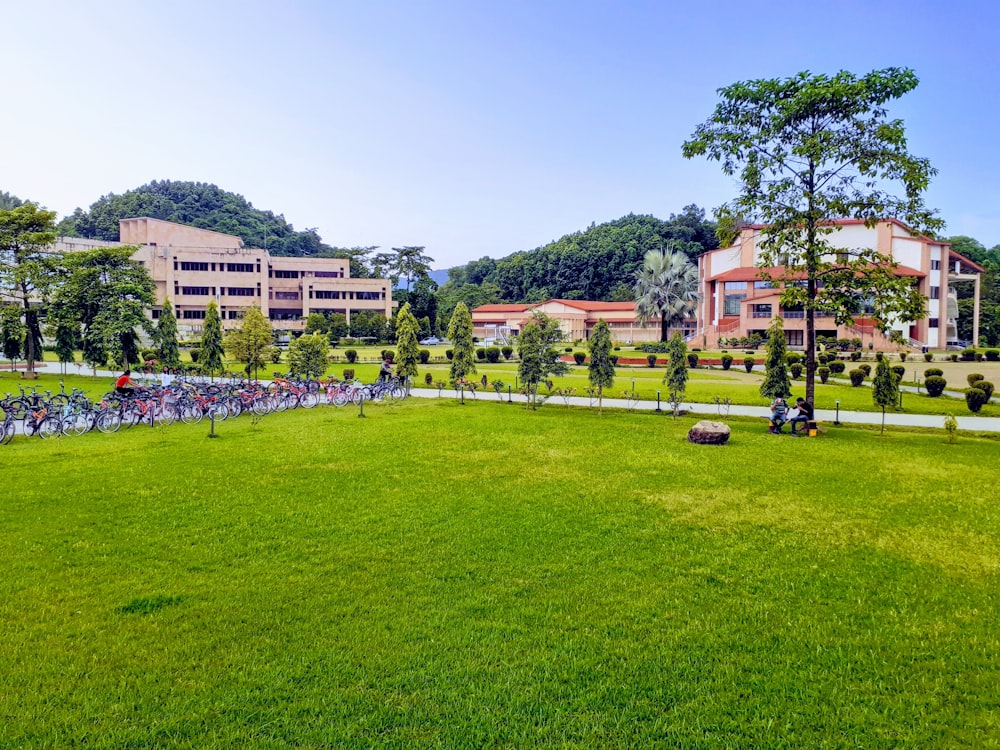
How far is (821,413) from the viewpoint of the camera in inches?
791

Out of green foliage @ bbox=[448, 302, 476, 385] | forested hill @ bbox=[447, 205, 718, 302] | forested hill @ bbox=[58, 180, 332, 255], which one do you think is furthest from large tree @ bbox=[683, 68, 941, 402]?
forested hill @ bbox=[58, 180, 332, 255]

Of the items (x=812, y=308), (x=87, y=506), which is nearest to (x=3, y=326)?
(x=87, y=506)

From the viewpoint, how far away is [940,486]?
10.5 m

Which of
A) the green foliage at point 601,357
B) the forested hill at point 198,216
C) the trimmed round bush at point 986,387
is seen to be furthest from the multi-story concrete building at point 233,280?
the trimmed round bush at point 986,387

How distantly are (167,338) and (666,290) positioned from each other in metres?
42.8

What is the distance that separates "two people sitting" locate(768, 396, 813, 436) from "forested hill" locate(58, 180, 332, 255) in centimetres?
8764

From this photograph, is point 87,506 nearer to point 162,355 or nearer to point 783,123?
point 783,123

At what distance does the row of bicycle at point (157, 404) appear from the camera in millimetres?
13891

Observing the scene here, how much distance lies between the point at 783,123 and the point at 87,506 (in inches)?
633

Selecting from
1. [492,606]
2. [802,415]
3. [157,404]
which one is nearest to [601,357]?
[802,415]

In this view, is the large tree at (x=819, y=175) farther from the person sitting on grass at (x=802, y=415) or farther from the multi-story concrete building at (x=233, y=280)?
the multi-story concrete building at (x=233, y=280)

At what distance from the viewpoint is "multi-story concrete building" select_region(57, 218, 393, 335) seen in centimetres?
6656

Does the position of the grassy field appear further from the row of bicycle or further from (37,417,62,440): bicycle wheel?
the row of bicycle

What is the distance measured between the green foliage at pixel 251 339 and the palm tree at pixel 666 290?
41.7 metres
